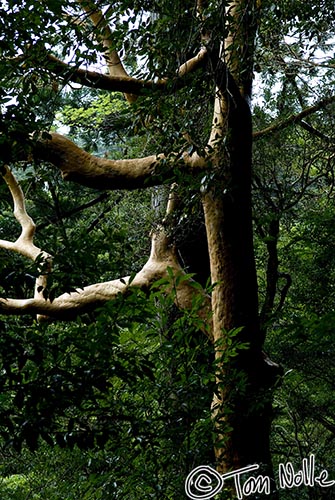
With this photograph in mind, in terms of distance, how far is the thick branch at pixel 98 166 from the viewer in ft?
13.3

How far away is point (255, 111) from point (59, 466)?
3.68 m

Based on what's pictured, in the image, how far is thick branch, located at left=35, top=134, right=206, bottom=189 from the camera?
159 inches

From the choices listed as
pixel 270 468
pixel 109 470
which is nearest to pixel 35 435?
pixel 109 470

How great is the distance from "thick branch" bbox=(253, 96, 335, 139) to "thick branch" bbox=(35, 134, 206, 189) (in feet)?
5.69

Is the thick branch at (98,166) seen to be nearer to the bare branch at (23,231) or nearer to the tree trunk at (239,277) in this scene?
the tree trunk at (239,277)

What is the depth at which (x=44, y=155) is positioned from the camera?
159 inches

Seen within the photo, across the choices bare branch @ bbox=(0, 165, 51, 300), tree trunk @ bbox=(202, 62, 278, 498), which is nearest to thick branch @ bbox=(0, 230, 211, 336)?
bare branch @ bbox=(0, 165, 51, 300)

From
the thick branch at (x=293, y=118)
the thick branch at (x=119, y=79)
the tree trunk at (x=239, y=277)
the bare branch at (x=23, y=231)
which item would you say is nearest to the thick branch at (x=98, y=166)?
the tree trunk at (x=239, y=277)

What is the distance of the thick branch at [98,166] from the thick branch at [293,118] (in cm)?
174

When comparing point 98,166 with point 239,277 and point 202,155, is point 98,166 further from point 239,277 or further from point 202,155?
point 239,277

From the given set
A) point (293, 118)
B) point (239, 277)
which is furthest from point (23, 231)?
point (293, 118)

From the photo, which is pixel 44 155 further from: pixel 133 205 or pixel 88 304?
pixel 133 205

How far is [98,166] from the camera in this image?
4137 mm

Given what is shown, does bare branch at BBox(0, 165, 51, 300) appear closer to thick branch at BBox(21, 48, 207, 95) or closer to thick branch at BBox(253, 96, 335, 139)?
thick branch at BBox(21, 48, 207, 95)
